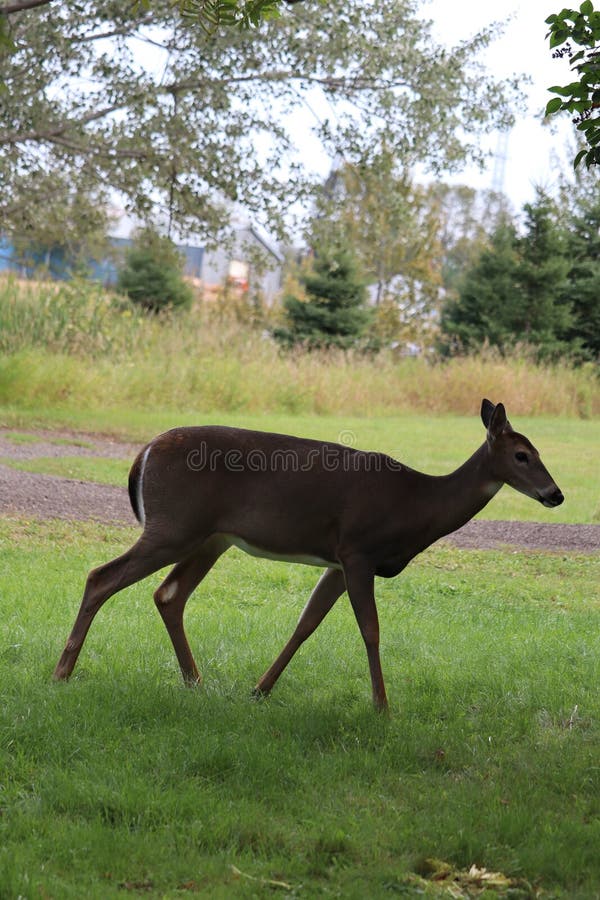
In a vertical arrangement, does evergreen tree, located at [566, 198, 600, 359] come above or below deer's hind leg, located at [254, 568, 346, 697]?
above

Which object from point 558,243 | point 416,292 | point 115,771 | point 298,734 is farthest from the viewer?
point 416,292

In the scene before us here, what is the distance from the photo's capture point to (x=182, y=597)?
524 cm

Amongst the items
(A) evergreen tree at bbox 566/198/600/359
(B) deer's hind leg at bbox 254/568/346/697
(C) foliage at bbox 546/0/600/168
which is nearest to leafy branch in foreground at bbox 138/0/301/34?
(C) foliage at bbox 546/0/600/168

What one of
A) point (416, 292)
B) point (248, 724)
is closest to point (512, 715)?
point (248, 724)

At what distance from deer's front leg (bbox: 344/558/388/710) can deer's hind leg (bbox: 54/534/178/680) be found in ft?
2.58

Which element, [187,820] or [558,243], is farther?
[558,243]

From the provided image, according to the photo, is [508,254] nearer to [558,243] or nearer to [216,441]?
[558,243]

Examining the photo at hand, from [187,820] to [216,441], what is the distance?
1.81m

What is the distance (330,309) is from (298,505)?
26.6 metres

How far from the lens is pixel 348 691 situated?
5254 mm

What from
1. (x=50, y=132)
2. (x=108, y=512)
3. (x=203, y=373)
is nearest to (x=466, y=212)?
(x=203, y=373)

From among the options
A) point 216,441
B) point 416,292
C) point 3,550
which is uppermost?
point 416,292

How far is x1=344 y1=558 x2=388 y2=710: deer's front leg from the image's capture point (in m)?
4.86

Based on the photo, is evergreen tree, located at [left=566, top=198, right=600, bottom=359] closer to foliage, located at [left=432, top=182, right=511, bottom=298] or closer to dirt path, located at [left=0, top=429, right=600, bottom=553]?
dirt path, located at [left=0, top=429, right=600, bottom=553]
